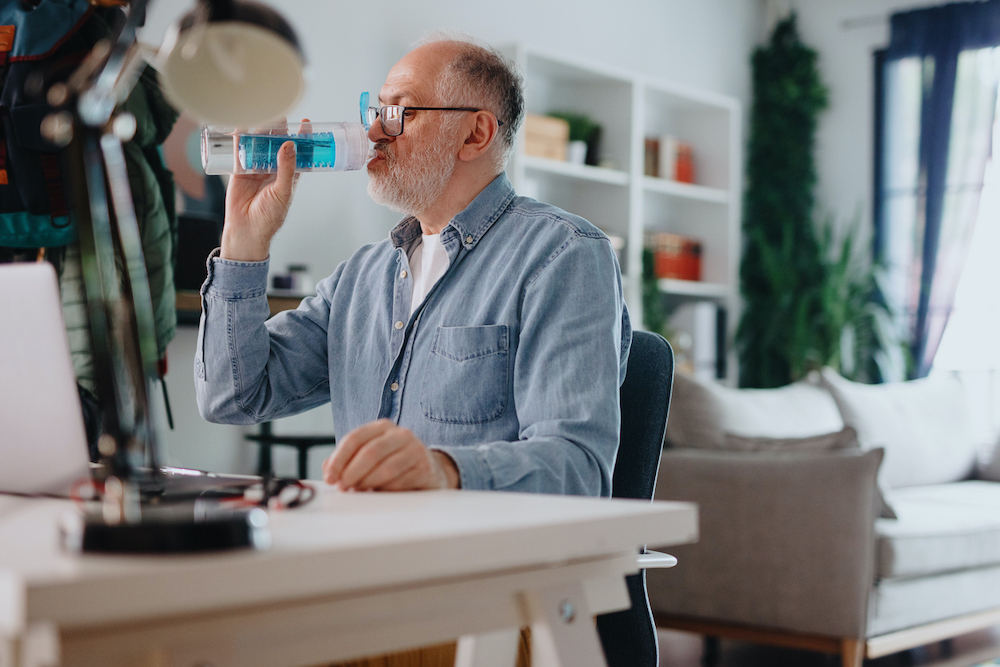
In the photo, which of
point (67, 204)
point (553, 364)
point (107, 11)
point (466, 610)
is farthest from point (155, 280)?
point (466, 610)

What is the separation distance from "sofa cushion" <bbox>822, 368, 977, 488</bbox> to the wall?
1.82 m

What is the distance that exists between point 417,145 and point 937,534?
6.46 ft

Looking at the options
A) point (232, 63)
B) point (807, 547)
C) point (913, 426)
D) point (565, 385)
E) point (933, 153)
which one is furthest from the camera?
point (933, 153)

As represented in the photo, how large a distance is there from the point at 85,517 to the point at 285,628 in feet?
0.42

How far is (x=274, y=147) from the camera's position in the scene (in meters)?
1.30

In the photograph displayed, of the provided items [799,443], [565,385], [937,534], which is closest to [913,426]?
[937,534]

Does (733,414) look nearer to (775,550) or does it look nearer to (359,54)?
(775,550)

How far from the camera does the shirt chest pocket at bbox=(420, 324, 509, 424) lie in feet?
4.08

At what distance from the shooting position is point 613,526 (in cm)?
64

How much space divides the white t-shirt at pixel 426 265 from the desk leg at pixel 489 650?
64 centimetres

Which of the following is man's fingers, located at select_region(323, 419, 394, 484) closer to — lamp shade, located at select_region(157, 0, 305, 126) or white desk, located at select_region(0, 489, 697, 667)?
white desk, located at select_region(0, 489, 697, 667)

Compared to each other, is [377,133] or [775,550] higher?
[377,133]

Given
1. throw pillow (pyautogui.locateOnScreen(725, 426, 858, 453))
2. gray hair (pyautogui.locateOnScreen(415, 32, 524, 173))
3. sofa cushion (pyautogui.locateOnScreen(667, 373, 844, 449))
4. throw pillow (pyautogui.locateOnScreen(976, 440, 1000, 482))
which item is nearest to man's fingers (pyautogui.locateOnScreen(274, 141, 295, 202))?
gray hair (pyautogui.locateOnScreen(415, 32, 524, 173))

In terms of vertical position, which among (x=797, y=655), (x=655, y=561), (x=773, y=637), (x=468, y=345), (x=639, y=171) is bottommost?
(x=797, y=655)
